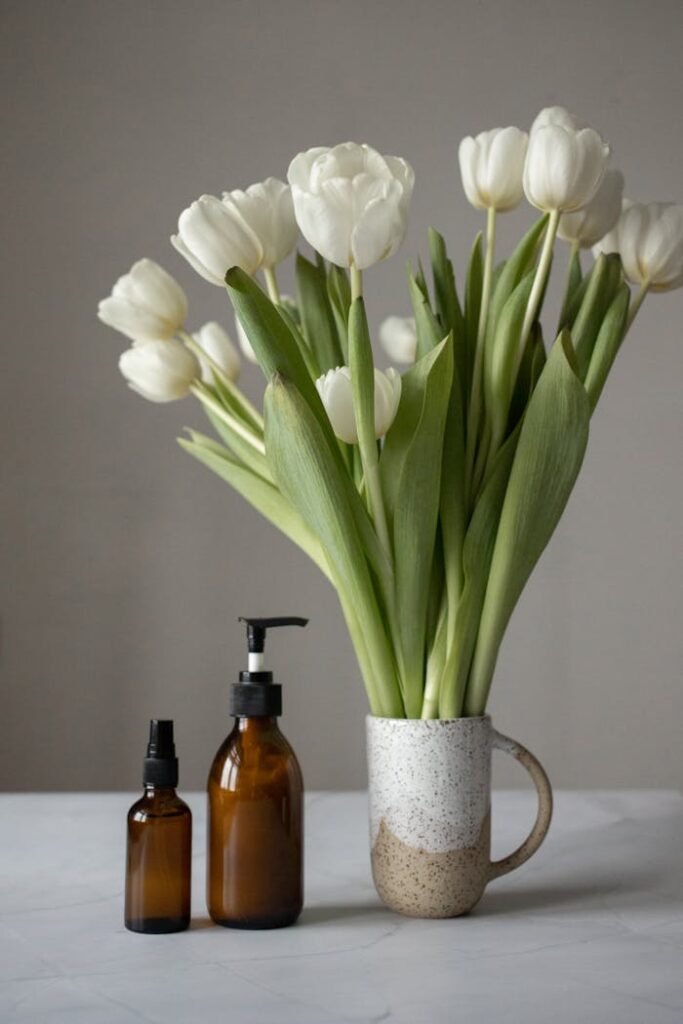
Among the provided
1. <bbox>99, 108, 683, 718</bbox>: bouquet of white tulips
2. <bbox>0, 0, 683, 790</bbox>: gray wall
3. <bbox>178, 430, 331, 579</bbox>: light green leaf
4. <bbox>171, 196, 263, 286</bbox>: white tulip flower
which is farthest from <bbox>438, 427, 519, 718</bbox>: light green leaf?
<bbox>0, 0, 683, 790</bbox>: gray wall

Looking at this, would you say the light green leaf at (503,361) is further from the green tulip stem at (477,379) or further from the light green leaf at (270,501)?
the light green leaf at (270,501)

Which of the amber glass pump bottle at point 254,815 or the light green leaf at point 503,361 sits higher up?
the light green leaf at point 503,361

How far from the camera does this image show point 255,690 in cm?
71

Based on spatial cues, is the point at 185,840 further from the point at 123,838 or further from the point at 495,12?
the point at 495,12

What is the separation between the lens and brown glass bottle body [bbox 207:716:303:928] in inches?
27.8

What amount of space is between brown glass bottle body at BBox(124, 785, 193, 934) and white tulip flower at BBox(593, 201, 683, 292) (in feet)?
1.56

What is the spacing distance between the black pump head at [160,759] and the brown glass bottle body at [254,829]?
0.03m

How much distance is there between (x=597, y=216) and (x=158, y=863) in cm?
51

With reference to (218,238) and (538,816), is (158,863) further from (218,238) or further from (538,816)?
(218,238)

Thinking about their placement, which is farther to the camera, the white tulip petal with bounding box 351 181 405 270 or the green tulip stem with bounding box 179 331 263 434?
the green tulip stem with bounding box 179 331 263 434

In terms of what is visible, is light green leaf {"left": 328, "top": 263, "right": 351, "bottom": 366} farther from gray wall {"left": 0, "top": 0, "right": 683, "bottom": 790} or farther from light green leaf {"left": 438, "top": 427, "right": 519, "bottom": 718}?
gray wall {"left": 0, "top": 0, "right": 683, "bottom": 790}

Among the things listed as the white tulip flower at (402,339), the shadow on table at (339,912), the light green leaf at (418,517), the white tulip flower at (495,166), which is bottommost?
the shadow on table at (339,912)

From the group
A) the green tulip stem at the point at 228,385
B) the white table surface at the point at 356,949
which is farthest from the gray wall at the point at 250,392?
the green tulip stem at the point at 228,385

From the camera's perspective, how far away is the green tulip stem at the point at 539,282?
0.76m
